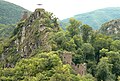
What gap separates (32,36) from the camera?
80.3 m

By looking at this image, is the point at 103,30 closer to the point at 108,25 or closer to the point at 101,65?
the point at 108,25

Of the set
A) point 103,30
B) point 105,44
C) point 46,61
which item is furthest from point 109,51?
point 103,30

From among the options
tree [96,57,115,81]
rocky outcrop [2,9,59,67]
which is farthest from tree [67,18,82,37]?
tree [96,57,115,81]

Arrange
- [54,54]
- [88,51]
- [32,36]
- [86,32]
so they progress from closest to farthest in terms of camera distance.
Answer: [54,54] < [88,51] < [32,36] < [86,32]

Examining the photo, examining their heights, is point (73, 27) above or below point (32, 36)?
above

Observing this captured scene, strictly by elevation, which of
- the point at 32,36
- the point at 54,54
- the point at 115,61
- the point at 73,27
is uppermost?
the point at 73,27

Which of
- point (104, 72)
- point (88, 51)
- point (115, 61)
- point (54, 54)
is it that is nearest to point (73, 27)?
point (88, 51)

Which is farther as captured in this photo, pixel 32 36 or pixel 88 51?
pixel 32 36

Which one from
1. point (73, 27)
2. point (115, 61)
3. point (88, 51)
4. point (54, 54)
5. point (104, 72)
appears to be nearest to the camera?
point (54, 54)

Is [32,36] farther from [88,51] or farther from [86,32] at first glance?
[86,32]

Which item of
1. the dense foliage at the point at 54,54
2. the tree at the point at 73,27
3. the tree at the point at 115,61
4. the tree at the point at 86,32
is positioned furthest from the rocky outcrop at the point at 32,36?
the tree at the point at 115,61

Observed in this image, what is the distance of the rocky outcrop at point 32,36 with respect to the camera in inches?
Result: 3027

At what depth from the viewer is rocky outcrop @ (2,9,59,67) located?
7688 centimetres

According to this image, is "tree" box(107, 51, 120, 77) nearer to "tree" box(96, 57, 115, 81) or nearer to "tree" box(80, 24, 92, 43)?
"tree" box(96, 57, 115, 81)
